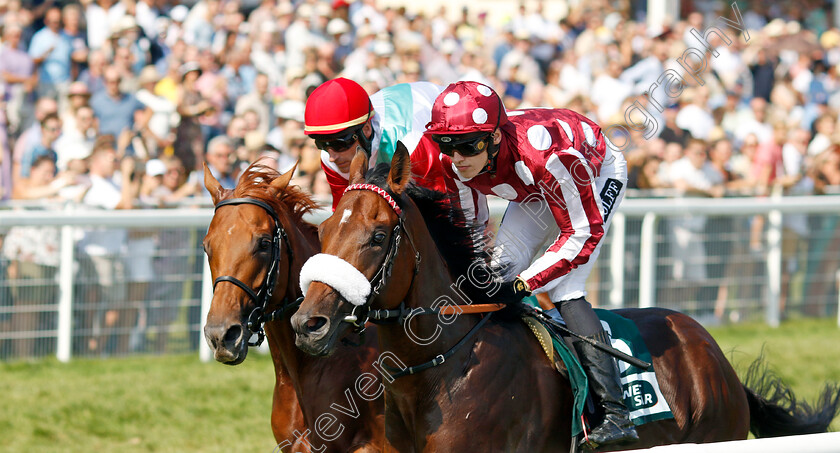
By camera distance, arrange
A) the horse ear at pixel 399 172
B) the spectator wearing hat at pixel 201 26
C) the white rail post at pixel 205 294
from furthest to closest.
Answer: the spectator wearing hat at pixel 201 26 → the white rail post at pixel 205 294 → the horse ear at pixel 399 172

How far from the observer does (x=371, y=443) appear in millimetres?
3771

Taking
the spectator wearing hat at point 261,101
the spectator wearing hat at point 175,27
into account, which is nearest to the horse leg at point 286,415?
the spectator wearing hat at point 261,101

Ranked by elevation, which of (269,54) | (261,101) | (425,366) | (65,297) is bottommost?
(65,297)

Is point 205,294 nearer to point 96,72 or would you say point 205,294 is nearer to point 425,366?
point 96,72

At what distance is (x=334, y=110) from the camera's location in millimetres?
3816

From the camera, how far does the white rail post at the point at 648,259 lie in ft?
24.4

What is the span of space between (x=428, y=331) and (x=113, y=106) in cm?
576

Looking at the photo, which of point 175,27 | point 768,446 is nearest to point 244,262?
point 768,446

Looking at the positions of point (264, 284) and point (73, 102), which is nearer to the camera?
point (264, 284)

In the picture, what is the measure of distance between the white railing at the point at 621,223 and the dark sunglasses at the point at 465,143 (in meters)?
2.44

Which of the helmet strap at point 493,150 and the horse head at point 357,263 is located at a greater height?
the helmet strap at point 493,150

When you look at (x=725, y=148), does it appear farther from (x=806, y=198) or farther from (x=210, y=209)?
(x=210, y=209)

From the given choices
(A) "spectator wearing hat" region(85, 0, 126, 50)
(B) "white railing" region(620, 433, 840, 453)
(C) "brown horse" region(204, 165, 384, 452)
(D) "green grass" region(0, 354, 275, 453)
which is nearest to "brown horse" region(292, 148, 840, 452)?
(C) "brown horse" region(204, 165, 384, 452)

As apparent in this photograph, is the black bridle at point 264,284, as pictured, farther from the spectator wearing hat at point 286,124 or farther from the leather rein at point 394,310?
the spectator wearing hat at point 286,124
